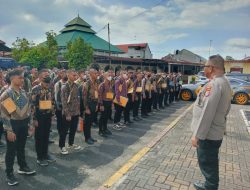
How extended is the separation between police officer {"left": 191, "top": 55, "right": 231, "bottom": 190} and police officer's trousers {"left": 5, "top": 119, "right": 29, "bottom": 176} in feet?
10.0

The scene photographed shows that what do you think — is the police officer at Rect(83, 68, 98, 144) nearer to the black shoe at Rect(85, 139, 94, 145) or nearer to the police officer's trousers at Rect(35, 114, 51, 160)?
the black shoe at Rect(85, 139, 94, 145)

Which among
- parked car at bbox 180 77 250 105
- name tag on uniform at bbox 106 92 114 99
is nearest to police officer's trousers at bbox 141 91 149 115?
name tag on uniform at bbox 106 92 114 99

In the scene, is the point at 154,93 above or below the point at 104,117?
above

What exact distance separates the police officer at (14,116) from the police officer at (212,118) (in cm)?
303

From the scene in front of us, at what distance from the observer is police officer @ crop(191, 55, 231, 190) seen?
3334mm

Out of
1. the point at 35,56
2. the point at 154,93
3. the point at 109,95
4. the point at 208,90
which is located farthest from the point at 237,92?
the point at 35,56

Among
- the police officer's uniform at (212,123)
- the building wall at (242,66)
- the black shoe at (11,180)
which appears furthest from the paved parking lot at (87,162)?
the building wall at (242,66)

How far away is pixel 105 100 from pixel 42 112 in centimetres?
278

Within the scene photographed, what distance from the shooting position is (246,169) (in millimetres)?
5094

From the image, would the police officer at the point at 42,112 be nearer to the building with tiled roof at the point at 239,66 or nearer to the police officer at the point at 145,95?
the police officer at the point at 145,95

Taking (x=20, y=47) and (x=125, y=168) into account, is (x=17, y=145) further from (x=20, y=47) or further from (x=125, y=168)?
(x=20, y=47)

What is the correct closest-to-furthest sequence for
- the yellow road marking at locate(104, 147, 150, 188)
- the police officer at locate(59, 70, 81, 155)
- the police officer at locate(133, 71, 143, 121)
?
the yellow road marking at locate(104, 147, 150, 188) → the police officer at locate(59, 70, 81, 155) → the police officer at locate(133, 71, 143, 121)

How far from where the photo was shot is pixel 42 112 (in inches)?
201

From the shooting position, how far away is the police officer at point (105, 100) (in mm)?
7468
